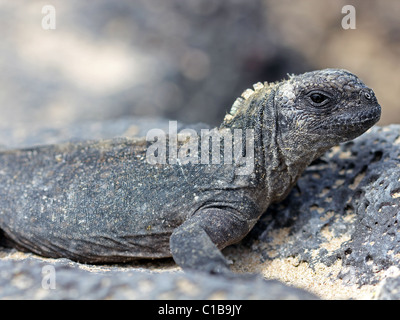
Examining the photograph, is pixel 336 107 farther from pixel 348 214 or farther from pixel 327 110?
pixel 348 214

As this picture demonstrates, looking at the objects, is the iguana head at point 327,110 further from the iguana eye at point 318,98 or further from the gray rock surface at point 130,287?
the gray rock surface at point 130,287

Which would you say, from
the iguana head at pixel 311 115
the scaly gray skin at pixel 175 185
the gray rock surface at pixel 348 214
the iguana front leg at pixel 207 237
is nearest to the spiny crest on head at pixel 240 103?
the scaly gray skin at pixel 175 185

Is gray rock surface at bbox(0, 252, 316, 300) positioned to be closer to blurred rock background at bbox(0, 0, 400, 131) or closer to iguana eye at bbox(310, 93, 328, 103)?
iguana eye at bbox(310, 93, 328, 103)

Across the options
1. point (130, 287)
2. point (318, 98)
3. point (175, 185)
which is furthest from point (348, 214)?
point (130, 287)

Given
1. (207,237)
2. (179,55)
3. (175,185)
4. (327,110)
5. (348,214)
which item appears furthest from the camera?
(179,55)

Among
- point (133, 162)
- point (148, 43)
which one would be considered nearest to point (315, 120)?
point (133, 162)

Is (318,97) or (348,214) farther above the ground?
(318,97)

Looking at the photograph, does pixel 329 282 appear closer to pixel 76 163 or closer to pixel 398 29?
pixel 76 163
